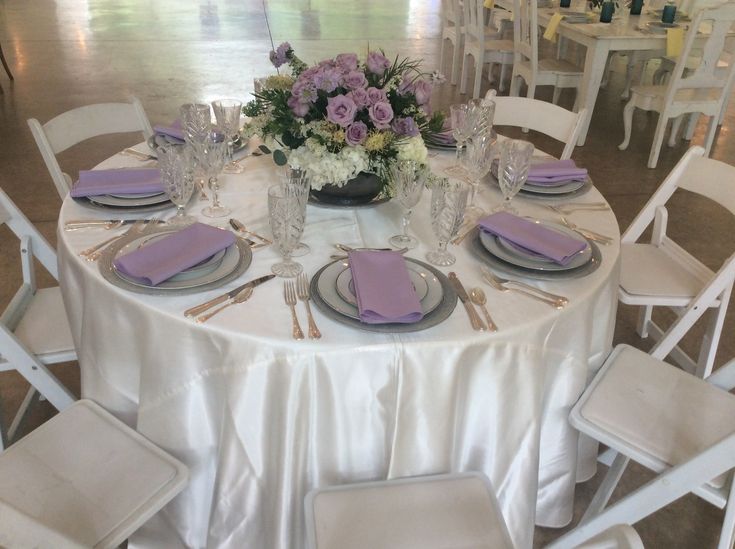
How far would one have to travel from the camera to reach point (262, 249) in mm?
1473

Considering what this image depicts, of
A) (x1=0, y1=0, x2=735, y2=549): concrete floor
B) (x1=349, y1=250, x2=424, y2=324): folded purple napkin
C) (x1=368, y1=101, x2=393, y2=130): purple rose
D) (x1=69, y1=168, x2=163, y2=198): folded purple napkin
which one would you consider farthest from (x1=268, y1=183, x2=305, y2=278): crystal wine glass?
(x1=0, y1=0, x2=735, y2=549): concrete floor

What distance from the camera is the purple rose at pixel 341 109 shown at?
1.41 meters

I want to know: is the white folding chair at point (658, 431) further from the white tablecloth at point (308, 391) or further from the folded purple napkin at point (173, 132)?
the folded purple napkin at point (173, 132)

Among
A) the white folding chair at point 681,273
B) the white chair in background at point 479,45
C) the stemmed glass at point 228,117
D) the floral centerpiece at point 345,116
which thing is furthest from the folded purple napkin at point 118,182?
the white chair in background at point 479,45

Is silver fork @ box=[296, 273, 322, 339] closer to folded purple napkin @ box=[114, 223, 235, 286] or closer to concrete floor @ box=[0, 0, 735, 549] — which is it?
folded purple napkin @ box=[114, 223, 235, 286]

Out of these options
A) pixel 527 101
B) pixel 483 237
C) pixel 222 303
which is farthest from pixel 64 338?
pixel 527 101

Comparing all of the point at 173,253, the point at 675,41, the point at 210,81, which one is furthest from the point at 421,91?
the point at 210,81

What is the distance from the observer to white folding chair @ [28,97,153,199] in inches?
76.5

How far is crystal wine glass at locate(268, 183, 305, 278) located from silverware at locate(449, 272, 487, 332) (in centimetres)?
35

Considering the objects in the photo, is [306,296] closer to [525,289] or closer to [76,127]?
[525,289]

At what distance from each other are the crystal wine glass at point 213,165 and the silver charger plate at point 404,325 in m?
0.45

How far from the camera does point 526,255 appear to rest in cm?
143

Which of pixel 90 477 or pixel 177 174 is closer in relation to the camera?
pixel 90 477

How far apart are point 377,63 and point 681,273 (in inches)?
51.6
